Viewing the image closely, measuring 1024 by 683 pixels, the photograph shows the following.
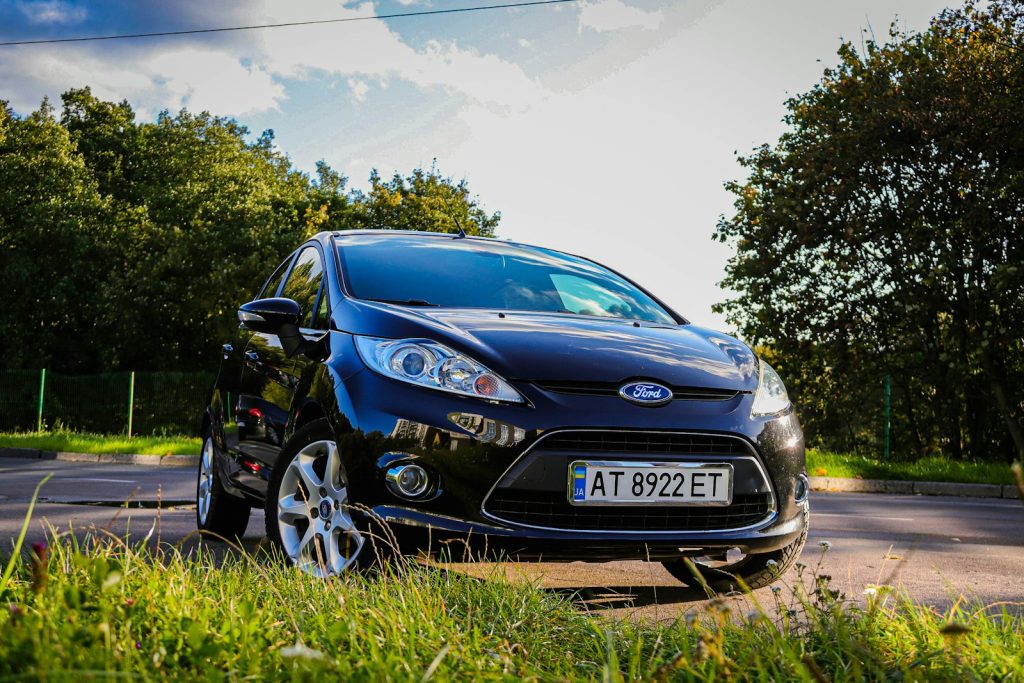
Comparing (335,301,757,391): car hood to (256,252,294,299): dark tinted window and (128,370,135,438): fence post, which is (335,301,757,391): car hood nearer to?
(256,252,294,299): dark tinted window

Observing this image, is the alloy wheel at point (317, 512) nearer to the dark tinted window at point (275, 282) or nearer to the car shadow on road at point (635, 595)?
the car shadow on road at point (635, 595)

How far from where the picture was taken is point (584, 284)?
5.43 metres

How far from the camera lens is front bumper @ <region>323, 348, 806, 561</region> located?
11.8ft

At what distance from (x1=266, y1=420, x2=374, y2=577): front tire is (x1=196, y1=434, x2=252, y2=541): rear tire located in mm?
1407

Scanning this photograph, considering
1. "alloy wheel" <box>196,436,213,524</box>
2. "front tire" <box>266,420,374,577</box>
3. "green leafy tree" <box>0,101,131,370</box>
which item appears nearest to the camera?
"front tire" <box>266,420,374,577</box>

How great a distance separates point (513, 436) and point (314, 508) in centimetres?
90

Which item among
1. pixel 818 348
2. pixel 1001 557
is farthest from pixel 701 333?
pixel 818 348

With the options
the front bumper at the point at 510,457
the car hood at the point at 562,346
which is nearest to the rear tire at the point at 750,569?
the front bumper at the point at 510,457

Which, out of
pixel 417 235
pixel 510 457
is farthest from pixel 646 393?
pixel 417 235

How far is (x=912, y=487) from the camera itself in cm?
1370

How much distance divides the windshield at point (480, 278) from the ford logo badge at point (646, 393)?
1.04m

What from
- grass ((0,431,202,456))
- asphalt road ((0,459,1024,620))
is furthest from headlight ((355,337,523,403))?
grass ((0,431,202,456))

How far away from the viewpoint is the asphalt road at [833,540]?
4672 mm

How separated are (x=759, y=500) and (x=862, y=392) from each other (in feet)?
58.7
